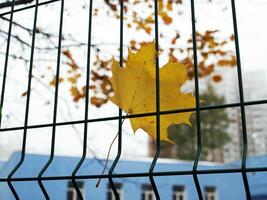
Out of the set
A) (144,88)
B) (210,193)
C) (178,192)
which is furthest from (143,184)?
(144,88)

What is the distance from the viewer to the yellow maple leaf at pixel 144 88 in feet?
3.06

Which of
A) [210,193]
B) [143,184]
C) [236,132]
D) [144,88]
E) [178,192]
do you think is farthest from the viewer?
[236,132]

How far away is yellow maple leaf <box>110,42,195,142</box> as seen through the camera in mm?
932

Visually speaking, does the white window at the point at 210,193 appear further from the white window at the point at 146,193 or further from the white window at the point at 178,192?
the white window at the point at 146,193

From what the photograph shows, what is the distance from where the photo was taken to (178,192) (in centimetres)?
1599

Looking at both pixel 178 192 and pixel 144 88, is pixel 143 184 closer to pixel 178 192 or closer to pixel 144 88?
pixel 178 192

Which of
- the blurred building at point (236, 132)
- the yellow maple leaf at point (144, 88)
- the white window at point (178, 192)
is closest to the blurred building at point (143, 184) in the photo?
the white window at point (178, 192)

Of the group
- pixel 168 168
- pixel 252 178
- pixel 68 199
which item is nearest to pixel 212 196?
pixel 252 178

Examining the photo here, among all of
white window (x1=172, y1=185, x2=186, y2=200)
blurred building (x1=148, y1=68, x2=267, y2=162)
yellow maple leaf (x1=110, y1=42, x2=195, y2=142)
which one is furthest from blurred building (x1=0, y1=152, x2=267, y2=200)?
yellow maple leaf (x1=110, y1=42, x2=195, y2=142)

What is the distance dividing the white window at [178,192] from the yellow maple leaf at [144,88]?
15.4 metres

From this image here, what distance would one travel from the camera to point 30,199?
10.1 metres

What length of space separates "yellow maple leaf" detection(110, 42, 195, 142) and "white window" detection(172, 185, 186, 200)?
50.5ft

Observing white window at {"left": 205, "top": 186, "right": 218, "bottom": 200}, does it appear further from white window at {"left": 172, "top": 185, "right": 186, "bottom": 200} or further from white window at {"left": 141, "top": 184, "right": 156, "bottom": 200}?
white window at {"left": 141, "top": 184, "right": 156, "bottom": 200}

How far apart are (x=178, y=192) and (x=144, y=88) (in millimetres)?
15742
